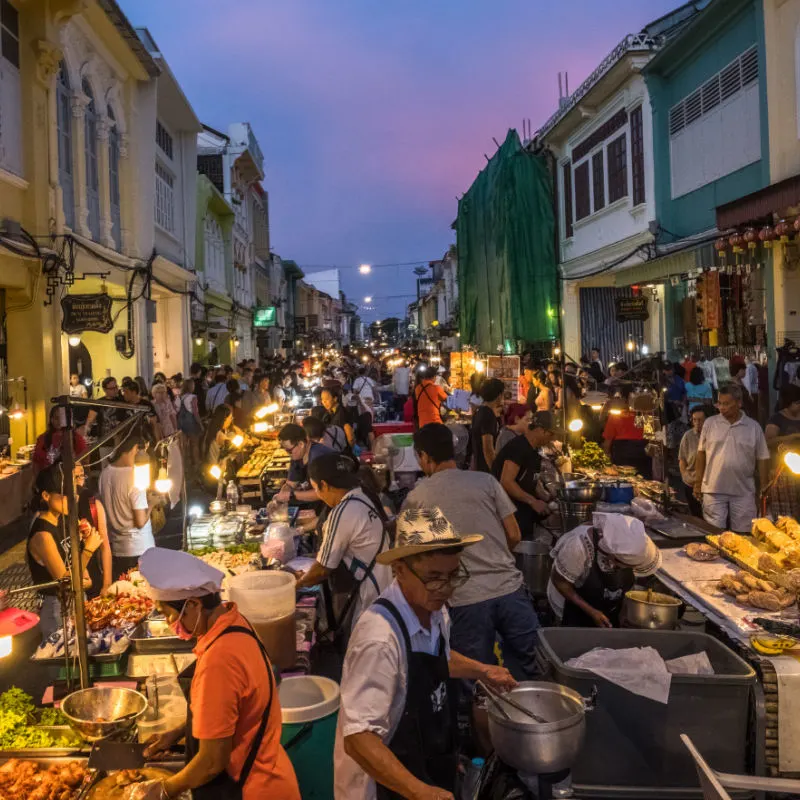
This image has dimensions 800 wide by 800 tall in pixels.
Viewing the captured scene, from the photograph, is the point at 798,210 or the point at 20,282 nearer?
the point at 798,210

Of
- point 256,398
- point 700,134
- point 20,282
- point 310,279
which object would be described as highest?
point 310,279

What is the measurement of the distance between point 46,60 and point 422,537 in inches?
510

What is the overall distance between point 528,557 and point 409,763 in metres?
5.08

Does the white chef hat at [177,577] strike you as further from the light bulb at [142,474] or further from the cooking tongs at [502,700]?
the light bulb at [142,474]

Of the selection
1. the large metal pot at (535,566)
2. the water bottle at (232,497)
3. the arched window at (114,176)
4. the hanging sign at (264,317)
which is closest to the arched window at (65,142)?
the arched window at (114,176)

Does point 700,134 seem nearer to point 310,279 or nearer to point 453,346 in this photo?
point 453,346

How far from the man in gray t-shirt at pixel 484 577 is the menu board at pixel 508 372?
39.5 ft

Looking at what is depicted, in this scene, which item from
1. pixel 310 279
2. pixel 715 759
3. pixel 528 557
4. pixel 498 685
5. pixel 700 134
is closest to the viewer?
pixel 498 685

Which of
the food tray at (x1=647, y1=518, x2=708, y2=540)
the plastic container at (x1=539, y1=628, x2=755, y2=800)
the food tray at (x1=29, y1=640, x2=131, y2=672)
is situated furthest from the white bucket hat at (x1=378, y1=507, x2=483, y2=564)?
the food tray at (x1=647, y1=518, x2=708, y2=540)

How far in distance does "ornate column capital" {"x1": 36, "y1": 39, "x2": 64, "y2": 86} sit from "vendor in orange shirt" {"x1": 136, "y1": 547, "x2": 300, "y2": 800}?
12.2 m

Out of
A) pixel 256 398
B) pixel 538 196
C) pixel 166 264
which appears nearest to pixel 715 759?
pixel 256 398

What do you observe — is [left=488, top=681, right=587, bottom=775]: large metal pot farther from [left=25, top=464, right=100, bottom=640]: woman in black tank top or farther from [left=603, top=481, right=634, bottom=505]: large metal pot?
[left=603, top=481, right=634, bottom=505]: large metal pot

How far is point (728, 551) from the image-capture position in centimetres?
628

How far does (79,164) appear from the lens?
15016 millimetres
